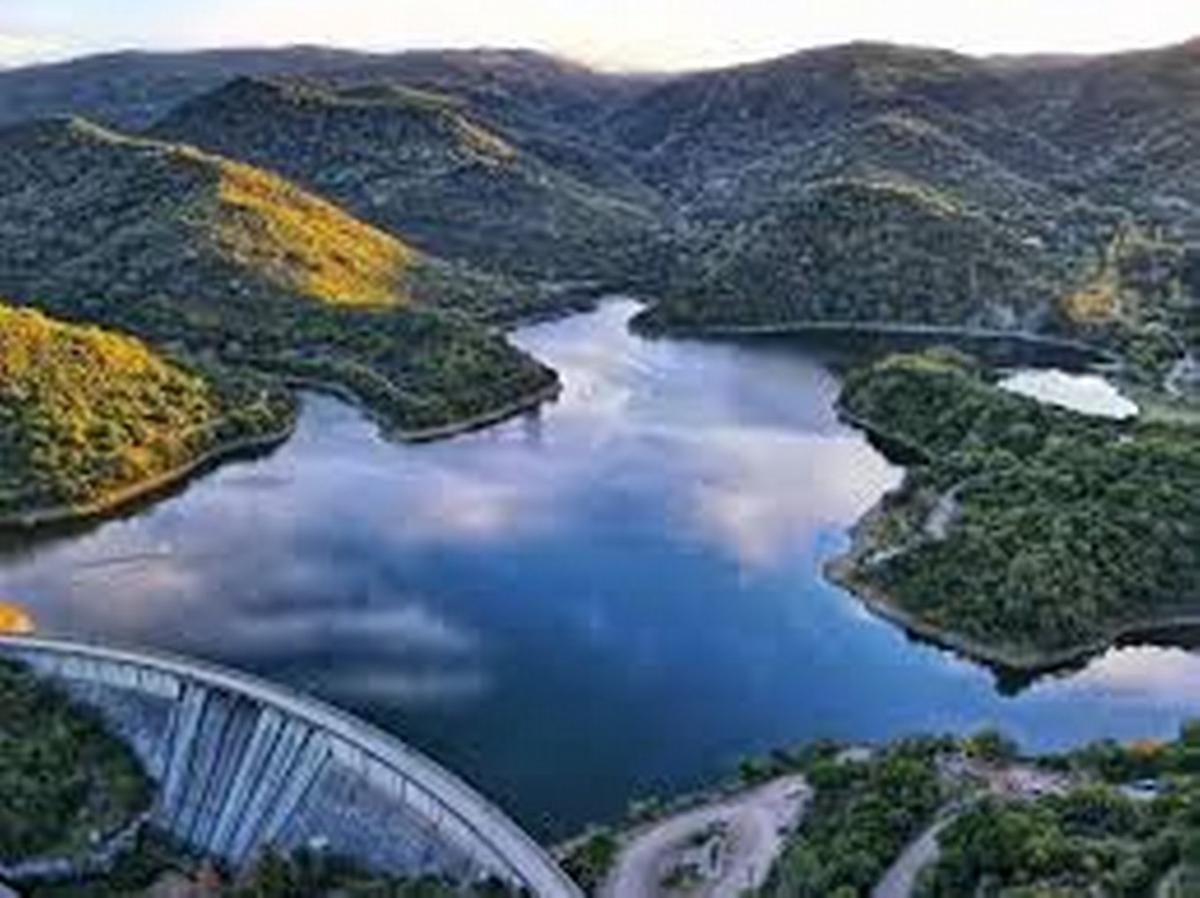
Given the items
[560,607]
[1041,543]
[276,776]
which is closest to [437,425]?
[560,607]

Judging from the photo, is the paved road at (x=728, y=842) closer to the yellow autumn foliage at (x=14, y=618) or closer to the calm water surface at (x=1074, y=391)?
the yellow autumn foliage at (x=14, y=618)

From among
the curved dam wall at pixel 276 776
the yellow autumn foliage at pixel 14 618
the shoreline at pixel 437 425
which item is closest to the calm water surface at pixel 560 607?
the yellow autumn foliage at pixel 14 618

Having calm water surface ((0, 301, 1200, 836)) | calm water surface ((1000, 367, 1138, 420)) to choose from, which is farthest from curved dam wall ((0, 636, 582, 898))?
calm water surface ((1000, 367, 1138, 420))

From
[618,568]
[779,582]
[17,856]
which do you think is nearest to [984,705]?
[779,582]

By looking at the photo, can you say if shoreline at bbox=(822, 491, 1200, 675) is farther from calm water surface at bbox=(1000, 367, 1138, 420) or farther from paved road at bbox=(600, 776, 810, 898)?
calm water surface at bbox=(1000, 367, 1138, 420)

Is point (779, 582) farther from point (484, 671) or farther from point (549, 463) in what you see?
point (549, 463)

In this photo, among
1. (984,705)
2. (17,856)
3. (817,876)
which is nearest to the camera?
(817,876)
